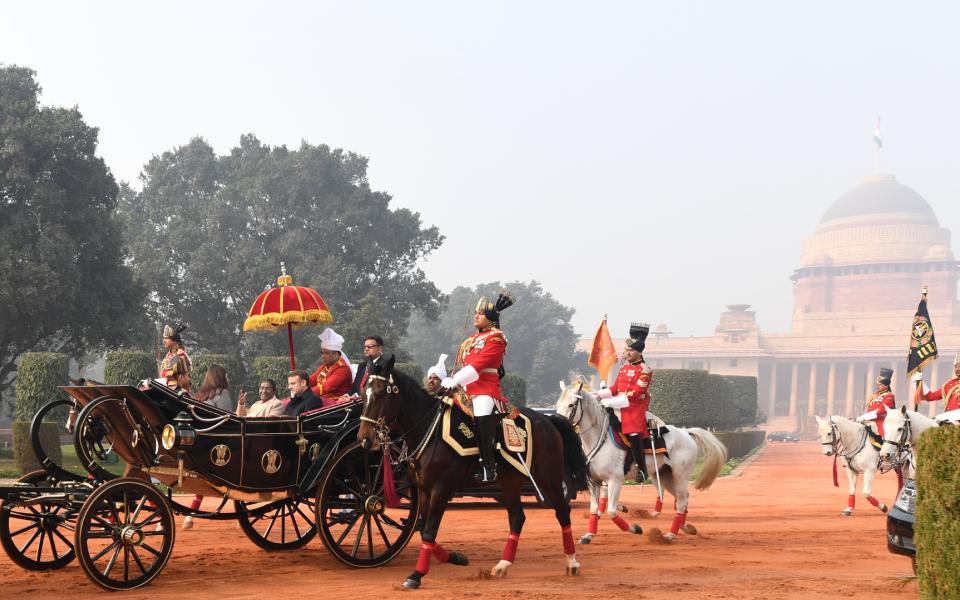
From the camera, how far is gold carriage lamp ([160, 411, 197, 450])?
9180 millimetres

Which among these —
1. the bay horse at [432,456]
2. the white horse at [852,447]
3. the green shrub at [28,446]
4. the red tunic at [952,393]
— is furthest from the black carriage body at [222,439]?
the green shrub at [28,446]

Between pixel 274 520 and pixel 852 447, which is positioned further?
pixel 852 447

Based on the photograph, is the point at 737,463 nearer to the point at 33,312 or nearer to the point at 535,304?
the point at 33,312

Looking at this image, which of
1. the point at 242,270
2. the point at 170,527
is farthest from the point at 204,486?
the point at 242,270

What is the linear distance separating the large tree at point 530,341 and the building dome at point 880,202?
53745mm

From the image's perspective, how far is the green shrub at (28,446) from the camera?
2403 cm

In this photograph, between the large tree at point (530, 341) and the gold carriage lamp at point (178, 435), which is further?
the large tree at point (530, 341)

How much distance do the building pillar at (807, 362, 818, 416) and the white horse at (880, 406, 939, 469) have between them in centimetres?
8639

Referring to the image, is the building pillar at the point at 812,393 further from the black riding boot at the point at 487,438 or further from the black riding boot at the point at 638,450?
the black riding boot at the point at 487,438

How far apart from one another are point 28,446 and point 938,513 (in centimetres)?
2207

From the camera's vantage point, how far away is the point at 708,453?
49.8ft

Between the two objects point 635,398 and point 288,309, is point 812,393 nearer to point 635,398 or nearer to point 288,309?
point 635,398

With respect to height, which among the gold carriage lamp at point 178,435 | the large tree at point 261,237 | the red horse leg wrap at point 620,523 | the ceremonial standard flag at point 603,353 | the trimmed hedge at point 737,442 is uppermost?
the large tree at point 261,237

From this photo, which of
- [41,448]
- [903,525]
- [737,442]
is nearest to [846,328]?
[737,442]
